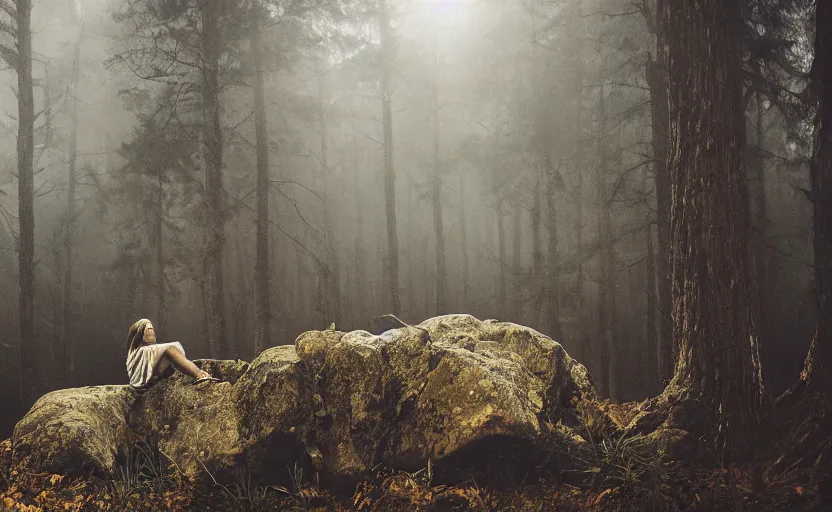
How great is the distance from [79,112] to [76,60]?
7.70 feet

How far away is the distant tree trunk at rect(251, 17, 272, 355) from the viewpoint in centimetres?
1367

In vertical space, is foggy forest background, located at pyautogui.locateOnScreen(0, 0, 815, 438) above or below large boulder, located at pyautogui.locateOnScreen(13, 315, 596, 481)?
above

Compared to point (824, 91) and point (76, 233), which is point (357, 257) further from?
point (824, 91)

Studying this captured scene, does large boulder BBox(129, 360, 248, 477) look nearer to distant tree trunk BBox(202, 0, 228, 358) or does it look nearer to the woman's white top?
the woman's white top

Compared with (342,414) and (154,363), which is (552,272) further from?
(154,363)

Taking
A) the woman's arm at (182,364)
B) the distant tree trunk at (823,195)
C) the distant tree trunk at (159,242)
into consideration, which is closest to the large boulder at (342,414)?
the woman's arm at (182,364)

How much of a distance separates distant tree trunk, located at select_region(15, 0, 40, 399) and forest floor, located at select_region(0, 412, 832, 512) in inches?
289

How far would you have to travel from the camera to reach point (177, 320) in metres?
29.0

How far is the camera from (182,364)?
630 cm

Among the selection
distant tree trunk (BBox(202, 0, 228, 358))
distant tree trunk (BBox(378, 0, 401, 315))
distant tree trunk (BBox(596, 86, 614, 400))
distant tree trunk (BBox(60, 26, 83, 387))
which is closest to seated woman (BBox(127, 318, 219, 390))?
distant tree trunk (BBox(202, 0, 228, 358))

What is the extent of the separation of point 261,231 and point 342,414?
9476mm

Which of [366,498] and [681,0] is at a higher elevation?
[681,0]

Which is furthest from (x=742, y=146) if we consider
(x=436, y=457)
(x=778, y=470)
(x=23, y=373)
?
(x=23, y=373)

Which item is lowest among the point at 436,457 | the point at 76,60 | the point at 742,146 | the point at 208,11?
the point at 436,457
